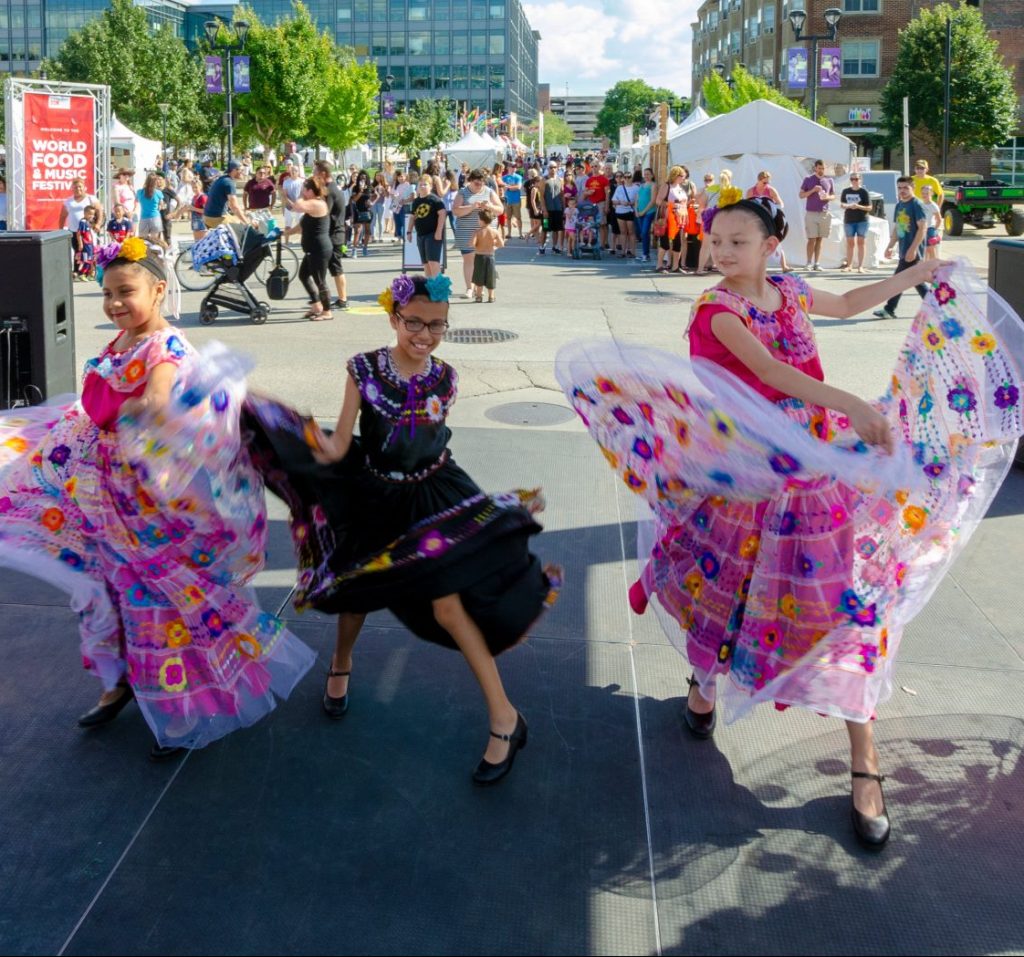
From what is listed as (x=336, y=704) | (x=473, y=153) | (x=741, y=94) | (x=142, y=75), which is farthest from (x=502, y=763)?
Result: (x=142, y=75)

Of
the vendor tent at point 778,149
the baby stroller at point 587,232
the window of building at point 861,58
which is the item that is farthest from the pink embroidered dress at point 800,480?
the window of building at point 861,58

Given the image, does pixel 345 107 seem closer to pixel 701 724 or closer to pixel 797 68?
pixel 797 68

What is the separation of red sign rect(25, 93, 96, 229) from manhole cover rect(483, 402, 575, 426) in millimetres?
11016

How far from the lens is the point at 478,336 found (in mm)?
11391

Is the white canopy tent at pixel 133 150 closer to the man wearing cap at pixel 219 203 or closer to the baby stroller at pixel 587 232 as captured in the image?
the baby stroller at pixel 587 232

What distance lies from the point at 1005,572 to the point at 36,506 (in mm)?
4224

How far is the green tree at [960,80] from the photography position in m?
46.4

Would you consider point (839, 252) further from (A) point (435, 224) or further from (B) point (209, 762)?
(B) point (209, 762)

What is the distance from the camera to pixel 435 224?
13625 millimetres

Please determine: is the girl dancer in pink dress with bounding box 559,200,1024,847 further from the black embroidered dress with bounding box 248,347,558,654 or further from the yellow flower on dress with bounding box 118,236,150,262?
the yellow flower on dress with bounding box 118,236,150,262

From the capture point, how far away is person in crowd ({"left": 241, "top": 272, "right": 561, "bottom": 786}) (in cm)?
324

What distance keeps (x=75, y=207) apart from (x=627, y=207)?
33.1 feet

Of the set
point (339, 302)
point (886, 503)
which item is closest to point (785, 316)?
point (886, 503)

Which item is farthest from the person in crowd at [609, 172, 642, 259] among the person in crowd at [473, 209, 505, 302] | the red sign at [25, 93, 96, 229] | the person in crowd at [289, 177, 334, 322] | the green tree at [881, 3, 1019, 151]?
the green tree at [881, 3, 1019, 151]
